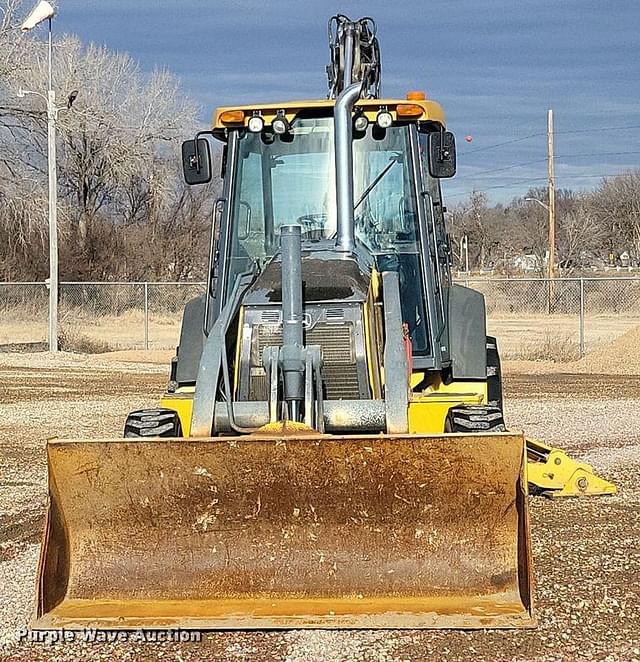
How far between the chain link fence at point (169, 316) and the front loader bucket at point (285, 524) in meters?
17.4

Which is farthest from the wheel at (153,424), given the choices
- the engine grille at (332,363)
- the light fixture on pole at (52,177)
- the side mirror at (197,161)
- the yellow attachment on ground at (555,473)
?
the light fixture on pole at (52,177)

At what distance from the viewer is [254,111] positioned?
7395mm

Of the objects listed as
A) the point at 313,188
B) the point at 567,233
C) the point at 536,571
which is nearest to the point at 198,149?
the point at 313,188

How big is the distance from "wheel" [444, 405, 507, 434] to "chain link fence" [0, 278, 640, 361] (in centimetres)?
1627

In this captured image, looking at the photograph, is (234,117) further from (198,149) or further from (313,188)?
(313,188)

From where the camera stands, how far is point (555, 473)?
7875 mm

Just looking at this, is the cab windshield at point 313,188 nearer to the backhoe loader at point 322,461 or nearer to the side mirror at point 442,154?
the backhoe loader at point 322,461

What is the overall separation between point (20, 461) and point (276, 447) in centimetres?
573

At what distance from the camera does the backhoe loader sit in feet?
16.7

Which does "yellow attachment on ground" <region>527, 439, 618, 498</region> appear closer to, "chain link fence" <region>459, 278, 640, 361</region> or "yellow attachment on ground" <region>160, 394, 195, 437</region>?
"yellow attachment on ground" <region>160, 394, 195, 437</region>

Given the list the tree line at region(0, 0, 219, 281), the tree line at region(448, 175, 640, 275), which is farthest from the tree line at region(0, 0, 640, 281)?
the tree line at region(448, 175, 640, 275)

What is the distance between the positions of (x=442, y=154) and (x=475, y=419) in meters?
1.93

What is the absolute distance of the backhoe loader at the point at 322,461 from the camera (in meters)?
5.09

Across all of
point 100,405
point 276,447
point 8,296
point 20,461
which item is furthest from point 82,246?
point 276,447
